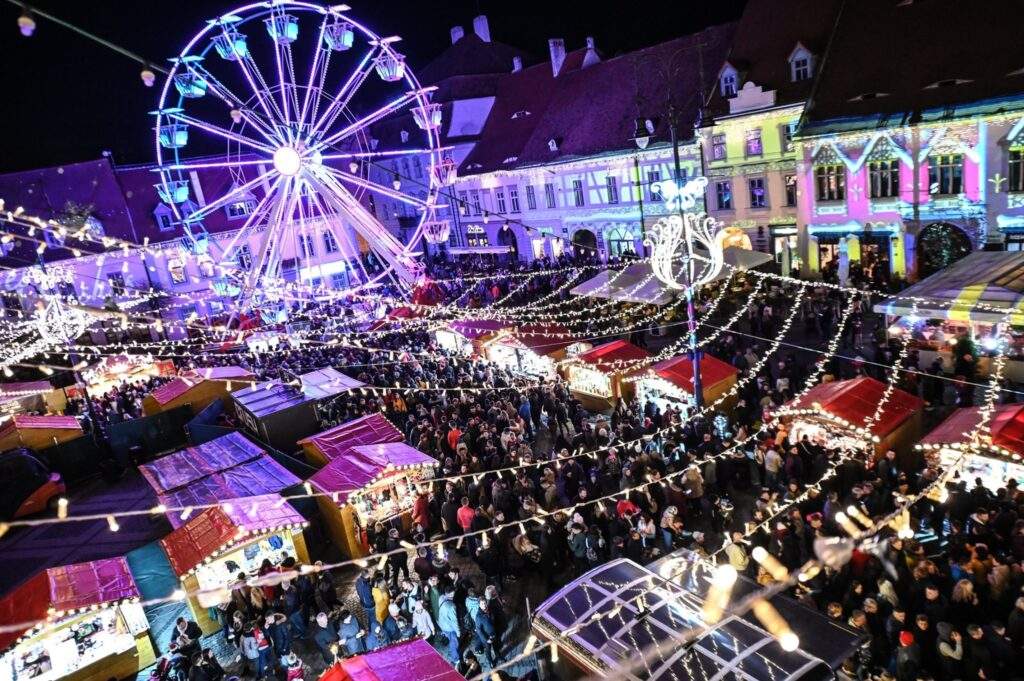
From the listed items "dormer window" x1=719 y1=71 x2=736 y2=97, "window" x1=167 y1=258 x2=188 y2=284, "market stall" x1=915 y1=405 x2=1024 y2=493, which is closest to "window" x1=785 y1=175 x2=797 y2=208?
"dormer window" x1=719 y1=71 x2=736 y2=97

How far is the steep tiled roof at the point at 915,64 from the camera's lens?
1742 centimetres

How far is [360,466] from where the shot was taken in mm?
12617

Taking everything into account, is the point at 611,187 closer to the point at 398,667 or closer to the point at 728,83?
the point at 728,83

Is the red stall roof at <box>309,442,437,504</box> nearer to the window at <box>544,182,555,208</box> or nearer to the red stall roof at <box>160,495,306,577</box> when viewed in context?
the red stall roof at <box>160,495,306,577</box>

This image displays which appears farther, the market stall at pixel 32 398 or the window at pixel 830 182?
the market stall at pixel 32 398

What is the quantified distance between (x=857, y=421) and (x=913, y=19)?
14367mm

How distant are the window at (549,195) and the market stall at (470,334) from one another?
1296cm

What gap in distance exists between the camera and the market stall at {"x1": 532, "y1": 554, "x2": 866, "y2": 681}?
643 centimetres

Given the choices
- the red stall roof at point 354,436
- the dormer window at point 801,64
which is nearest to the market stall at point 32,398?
the red stall roof at point 354,436

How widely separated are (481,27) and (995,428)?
→ 131 ft

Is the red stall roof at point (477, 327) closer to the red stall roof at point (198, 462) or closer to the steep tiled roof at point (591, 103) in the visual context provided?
the red stall roof at point (198, 462)

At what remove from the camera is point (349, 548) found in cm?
1243

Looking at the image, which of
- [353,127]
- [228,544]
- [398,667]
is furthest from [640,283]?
[398,667]

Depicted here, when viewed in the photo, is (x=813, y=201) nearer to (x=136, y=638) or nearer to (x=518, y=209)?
(x=518, y=209)
